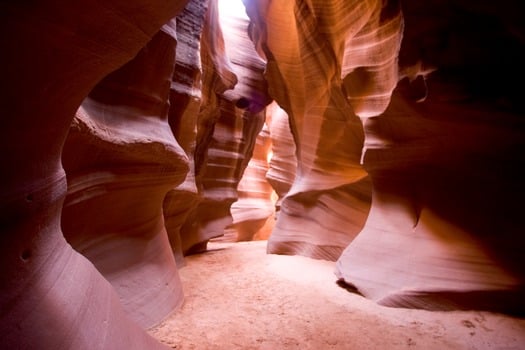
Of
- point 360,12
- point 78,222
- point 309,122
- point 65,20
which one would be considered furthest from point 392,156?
point 65,20

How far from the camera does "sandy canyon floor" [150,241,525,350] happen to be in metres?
2.21

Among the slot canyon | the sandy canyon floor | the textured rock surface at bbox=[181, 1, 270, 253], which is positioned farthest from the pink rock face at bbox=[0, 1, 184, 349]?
the textured rock surface at bbox=[181, 1, 270, 253]

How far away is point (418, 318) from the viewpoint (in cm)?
273

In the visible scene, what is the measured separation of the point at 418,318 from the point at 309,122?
12.8ft

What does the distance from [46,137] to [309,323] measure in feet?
6.82

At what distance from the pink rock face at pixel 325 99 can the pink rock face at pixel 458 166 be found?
565mm

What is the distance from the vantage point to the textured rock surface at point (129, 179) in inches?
86.4

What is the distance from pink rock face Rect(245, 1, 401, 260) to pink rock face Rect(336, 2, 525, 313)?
56 cm

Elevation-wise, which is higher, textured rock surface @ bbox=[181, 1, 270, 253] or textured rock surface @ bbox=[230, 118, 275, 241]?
textured rock surface @ bbox=[181, 1, 270, 253]

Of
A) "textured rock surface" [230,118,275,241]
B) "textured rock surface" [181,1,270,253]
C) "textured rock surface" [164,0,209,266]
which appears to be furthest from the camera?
"textured rock surface" [230,118,275,241]

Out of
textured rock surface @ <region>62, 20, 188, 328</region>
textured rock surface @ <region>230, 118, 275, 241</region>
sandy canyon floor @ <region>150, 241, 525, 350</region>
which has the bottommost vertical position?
textured rock surface @ <region>230, 118, 275, 241</region>

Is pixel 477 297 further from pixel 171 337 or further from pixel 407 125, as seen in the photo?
pixel 171 337

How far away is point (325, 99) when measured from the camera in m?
5.57

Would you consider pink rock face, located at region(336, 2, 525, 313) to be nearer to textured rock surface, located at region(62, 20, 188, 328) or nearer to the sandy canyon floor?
the sandy canyon floor
